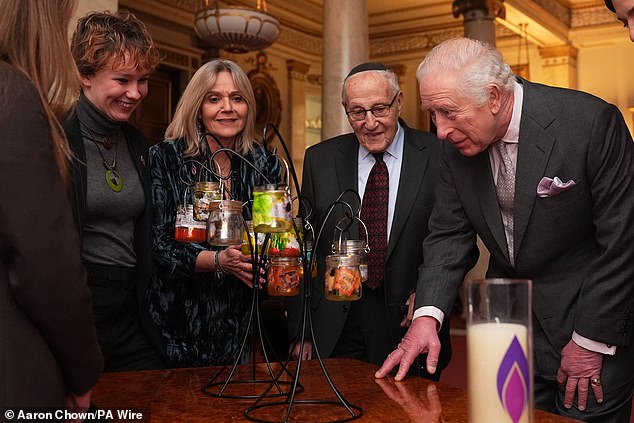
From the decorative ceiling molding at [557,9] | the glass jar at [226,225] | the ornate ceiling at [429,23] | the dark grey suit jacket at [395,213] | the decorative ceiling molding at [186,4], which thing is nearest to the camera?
the glass jar at [226,225]

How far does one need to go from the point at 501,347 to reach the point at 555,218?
1.11 m

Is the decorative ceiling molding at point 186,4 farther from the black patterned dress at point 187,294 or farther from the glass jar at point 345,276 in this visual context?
the glass jar at point 345,276

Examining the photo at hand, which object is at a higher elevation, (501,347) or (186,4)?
(186,4)

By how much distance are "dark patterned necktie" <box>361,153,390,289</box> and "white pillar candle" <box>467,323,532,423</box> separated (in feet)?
5.64

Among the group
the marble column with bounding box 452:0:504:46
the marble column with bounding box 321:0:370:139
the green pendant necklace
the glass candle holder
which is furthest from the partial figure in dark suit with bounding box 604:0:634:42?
the marble column with bounding box 452:0:504:46

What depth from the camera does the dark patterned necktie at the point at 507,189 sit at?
233 centimetres

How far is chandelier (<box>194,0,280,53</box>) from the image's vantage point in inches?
318

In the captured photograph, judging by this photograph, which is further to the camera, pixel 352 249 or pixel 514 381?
pixel 352 249

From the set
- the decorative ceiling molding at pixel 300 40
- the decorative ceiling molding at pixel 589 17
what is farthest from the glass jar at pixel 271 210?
the decorative ceiling molding at pixel 589 17

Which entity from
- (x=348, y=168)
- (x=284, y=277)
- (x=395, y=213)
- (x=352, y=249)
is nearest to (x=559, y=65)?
(x=348, y=168)

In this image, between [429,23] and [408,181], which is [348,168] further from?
[429,23]

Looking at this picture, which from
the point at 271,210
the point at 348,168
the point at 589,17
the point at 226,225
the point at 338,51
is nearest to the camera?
the point at 271,210

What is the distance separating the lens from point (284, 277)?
201 cm

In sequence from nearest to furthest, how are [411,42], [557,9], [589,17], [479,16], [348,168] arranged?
[348,168], [479,16], [557,9], [589,17], [411,42]
